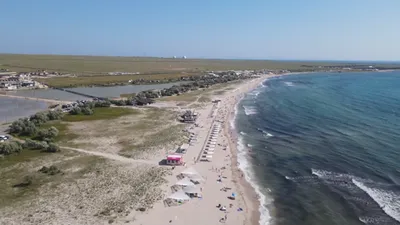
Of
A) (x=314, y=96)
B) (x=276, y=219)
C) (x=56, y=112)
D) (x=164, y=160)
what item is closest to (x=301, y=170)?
(x=276, y=219)

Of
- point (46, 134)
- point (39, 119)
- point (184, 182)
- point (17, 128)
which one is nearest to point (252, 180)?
point (184, 182)

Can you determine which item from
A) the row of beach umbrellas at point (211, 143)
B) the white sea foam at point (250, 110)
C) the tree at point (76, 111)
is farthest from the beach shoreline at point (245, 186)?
the tree at point (76, 111)

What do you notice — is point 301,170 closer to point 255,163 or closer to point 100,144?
point 255,163

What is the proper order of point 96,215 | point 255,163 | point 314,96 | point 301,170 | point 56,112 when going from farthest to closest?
point 314,96 < point 56,112 < point 255,163 < point 301,170 < point 96,215

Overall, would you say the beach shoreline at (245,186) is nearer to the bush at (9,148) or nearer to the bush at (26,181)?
the bush at (26,181)

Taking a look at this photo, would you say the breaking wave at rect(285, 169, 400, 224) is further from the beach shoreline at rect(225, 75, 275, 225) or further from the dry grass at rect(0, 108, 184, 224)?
the dry grass at rect(0, 108, 184, 224)

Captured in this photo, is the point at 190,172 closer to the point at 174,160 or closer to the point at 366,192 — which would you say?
the point at 174,160

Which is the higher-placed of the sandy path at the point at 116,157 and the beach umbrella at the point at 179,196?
the beach umbrella at the point at 179,196
